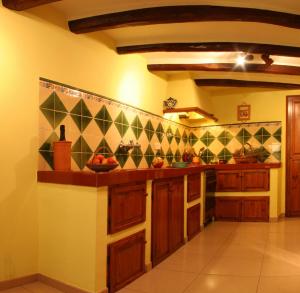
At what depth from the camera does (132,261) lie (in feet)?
7.97

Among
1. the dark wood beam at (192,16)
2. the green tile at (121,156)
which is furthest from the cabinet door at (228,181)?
the dark wood beam at (192,16)

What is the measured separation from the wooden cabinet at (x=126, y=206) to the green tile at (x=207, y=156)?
339 centimetres

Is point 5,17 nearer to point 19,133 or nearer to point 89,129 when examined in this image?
point 19,133

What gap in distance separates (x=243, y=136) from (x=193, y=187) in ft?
7.09

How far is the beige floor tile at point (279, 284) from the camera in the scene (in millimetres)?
2295

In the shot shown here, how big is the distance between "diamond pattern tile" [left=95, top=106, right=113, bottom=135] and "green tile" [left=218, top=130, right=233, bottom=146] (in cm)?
299

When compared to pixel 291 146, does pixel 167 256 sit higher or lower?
lower

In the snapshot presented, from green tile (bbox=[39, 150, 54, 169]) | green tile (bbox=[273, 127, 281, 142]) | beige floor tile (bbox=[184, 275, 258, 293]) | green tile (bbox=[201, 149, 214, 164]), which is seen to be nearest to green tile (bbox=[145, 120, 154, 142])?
green tile (bbox=[39, 150, 54, 169])

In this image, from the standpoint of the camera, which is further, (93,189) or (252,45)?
(252,45)

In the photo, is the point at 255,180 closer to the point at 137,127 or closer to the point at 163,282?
the point at 137,127

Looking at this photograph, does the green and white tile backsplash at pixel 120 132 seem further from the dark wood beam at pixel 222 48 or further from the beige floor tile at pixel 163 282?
the beige floor tile at pixel 163 282

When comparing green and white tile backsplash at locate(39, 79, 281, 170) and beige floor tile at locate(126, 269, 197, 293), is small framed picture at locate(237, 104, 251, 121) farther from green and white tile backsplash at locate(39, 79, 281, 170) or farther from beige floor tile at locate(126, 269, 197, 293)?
beige floor tile at locate(126, 269, 197, 293)

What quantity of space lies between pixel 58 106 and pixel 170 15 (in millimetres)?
1246

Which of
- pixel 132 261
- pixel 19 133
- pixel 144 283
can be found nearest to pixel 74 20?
pixel 19 133
